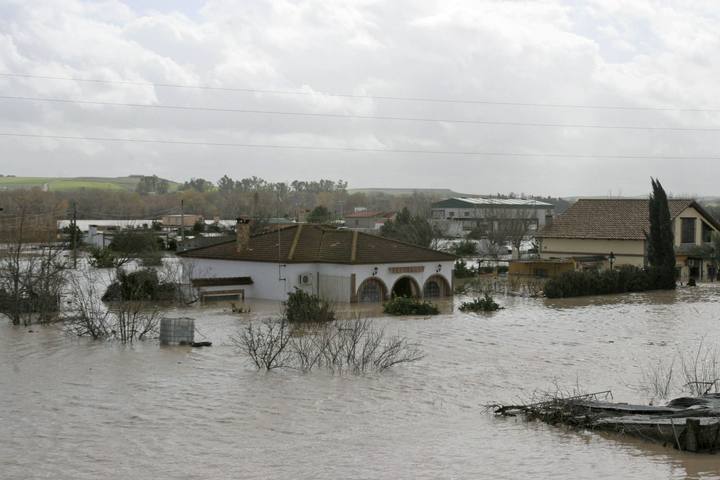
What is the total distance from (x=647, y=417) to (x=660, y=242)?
124ft

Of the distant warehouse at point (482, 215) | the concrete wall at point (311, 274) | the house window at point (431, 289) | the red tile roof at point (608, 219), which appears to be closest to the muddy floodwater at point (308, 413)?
the concrete wall at point (311, 274)


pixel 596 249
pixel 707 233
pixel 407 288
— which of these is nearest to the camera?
pixel 407 288

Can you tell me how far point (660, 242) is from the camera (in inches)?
2077

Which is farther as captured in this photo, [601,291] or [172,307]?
[601,291]

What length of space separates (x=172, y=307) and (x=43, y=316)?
7.59m

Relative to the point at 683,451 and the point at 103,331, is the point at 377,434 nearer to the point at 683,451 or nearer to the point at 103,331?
the point at 683,451

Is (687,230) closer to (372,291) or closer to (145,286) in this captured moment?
(372,291)

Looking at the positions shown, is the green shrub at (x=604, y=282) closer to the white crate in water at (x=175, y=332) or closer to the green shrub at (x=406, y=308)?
the green shrub at (x=406, y=308)

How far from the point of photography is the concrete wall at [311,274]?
133 ft

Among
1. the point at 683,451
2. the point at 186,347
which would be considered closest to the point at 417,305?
the point at 186,347

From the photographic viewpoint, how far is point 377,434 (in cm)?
1772

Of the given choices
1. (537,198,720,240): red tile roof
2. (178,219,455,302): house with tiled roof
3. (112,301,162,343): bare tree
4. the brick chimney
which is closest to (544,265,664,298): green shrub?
(178,219,455,302): house with tiled roof

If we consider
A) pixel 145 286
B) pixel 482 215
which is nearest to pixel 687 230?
pixel 145 286

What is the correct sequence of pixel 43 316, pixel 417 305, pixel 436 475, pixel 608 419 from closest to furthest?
pixel 436 475 → pixel 608 419 → pixel 43 316 → pixel 417 305
